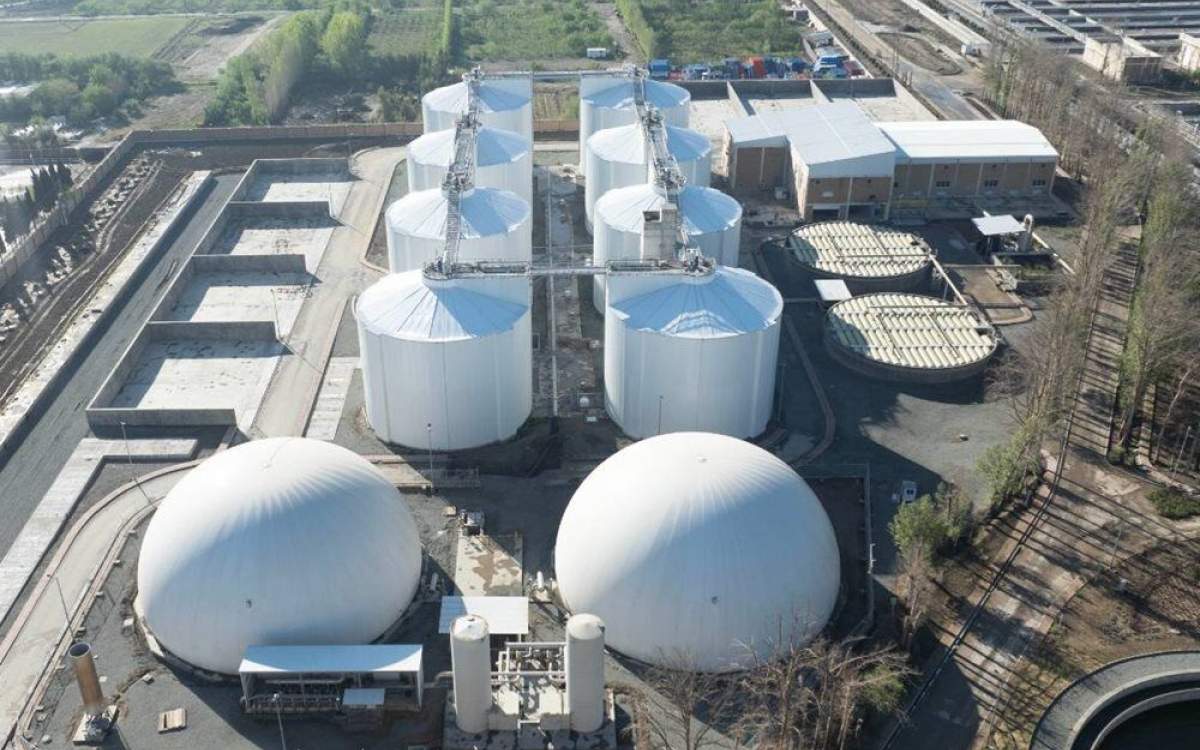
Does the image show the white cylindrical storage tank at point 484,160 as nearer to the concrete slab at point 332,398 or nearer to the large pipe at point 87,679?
the concrete slab at point 332,398

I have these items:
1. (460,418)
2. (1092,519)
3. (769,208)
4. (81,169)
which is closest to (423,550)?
(460,418)

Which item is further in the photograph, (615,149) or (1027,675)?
(615,149)

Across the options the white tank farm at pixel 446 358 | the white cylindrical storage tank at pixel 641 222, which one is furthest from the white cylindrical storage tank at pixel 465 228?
the white tank farm at pixel 446 358

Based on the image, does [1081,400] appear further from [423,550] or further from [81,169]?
[81,169]

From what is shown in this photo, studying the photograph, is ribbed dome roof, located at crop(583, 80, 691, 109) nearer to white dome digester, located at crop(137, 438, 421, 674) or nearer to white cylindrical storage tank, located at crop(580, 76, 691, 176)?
white cylindrical storage tank, located at crop(580, 76, 691, 176)

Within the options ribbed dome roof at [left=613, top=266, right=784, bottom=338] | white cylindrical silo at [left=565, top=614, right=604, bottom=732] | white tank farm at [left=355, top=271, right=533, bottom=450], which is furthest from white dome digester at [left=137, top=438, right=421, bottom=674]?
ribbed dome roof at [left=613, top=266, right=784, bottom=338]

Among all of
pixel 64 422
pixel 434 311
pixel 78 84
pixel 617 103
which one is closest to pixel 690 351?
pixel 434 311

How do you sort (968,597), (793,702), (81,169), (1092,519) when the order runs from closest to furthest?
(793,702) < (968,597) < (1092,519) < (81,169)
